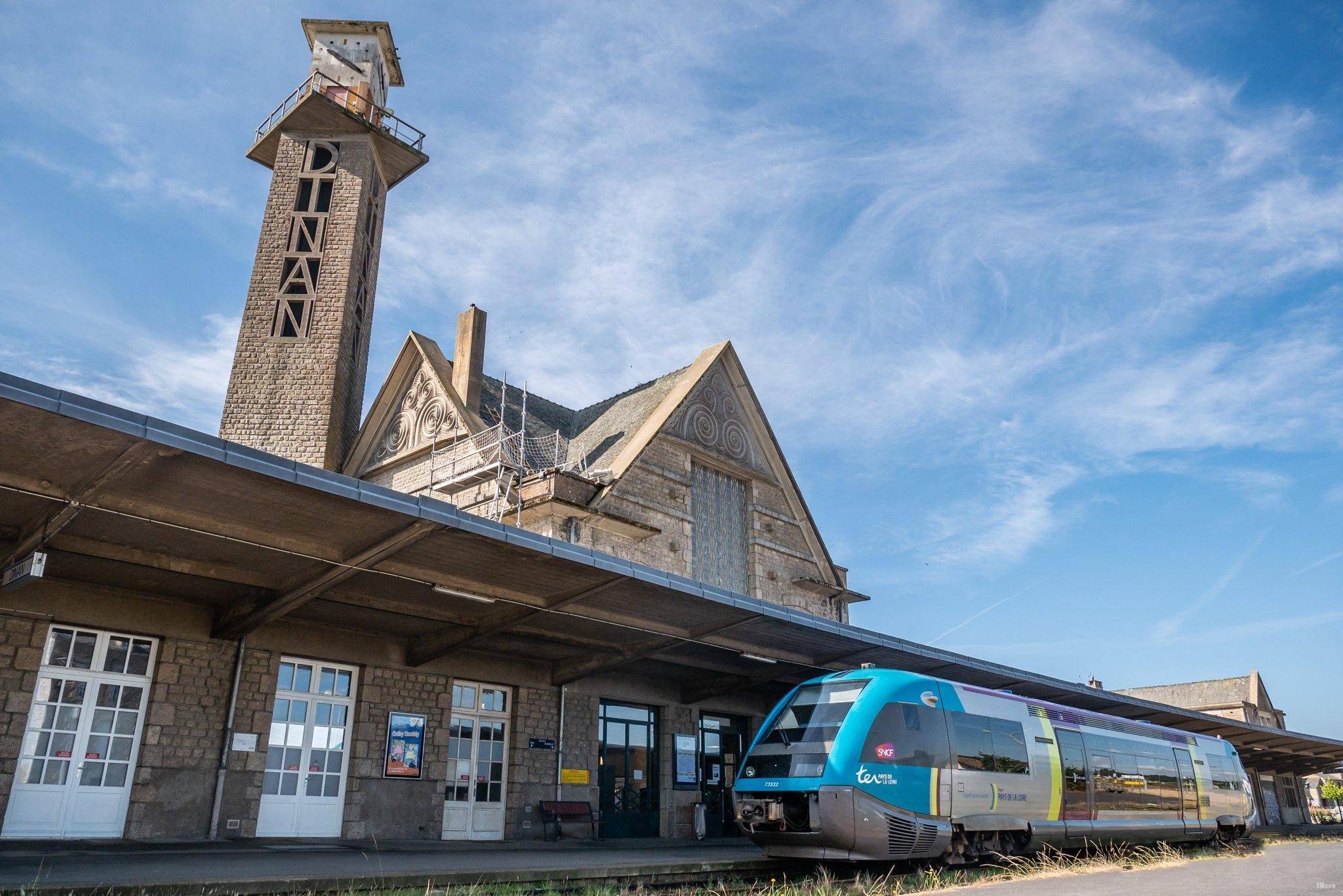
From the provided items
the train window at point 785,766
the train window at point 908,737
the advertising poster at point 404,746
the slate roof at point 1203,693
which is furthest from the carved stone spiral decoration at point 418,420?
the slate roof at point 1203,693

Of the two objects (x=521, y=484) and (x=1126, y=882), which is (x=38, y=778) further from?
(x=1126, y=882)

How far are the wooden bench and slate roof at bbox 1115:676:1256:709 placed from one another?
53.0 m

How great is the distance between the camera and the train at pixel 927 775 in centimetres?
1076

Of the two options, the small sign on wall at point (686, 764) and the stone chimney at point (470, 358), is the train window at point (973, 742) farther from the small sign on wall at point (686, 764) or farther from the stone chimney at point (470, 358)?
the stone chimney at point (470, 358)

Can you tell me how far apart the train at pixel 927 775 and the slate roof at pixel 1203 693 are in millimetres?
51481

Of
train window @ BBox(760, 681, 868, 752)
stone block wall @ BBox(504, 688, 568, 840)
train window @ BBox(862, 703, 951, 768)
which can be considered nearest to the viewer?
train window @ BBox(862, 703, 951, 768)

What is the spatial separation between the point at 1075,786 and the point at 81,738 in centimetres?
1347

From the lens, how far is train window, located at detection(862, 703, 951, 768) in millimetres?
11062

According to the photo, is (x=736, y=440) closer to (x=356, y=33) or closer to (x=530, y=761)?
(x=530, y=761)

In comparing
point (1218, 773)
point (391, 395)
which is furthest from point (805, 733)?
point (391, 395)

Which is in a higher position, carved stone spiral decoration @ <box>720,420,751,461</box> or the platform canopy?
carved stone spiral decoration @ <box>720,420,751,461</box>

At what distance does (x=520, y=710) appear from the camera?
16281 millimetres

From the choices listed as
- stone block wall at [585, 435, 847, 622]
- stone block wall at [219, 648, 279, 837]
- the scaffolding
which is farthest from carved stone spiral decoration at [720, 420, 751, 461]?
stone block wall at [219, 648, 279, 837]

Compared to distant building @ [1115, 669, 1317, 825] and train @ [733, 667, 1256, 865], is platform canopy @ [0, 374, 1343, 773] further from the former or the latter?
A: distant building @ [1115, 669, 1317, 825]
